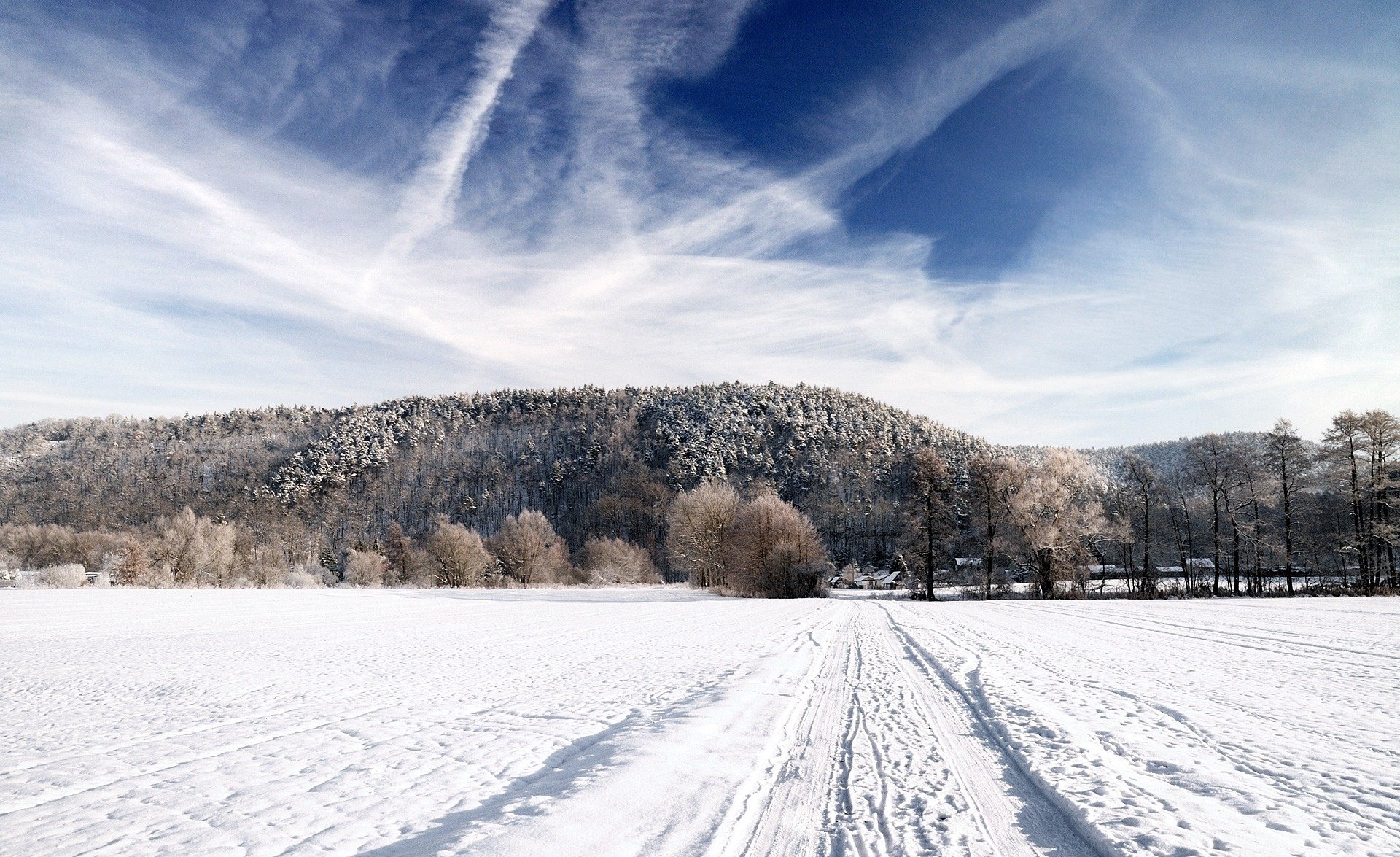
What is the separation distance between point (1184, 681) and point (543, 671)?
1109 centimetres

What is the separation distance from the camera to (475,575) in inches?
3162

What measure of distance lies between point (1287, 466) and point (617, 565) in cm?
7362

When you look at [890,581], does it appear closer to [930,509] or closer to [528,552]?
[930,509]

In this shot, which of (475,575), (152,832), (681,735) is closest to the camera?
(152,832)

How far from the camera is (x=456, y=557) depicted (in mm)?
79312

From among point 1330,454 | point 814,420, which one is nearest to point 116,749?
point 1330,454

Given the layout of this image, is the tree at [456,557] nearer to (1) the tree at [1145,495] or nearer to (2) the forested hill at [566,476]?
(2) the forested hill at [566,476]

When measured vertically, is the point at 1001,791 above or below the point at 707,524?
below

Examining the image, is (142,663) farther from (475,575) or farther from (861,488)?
(861,488)

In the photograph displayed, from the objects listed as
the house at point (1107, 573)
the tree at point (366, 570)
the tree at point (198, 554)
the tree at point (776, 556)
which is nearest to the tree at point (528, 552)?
the tree at point (366, 570)

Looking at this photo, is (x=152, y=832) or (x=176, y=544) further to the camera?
(x=176, y=544)

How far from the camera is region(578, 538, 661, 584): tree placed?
287ft

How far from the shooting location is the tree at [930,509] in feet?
178

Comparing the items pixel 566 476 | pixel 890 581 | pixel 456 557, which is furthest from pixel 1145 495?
pixel 566 476
